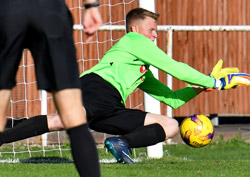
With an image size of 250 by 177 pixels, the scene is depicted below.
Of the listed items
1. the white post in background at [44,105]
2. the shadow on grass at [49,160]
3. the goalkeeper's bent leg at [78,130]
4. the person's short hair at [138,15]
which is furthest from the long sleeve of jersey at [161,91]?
the goalkeeper's bent leg at [78,130]

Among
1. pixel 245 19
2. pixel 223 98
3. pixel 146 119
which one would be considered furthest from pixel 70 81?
pixel 245 19

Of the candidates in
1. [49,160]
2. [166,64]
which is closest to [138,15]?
[166,64]

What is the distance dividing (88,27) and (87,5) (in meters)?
0.11

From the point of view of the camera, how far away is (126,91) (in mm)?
5707

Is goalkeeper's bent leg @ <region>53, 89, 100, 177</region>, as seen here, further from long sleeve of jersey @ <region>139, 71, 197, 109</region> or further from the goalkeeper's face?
long sleeve of jersey @ <region>139, 71, 197, 109</region>

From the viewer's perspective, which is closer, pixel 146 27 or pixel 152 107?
pixel 146 27

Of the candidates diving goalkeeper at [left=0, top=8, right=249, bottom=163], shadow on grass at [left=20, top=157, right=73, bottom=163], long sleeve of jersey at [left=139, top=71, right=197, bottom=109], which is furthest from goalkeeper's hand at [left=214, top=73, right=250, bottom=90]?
shadow on grass at [left=20, top=157, right=73, bottom=163]

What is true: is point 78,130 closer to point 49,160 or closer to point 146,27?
point 146,27

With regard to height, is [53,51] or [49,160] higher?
[53,51]

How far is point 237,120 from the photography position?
12492mm

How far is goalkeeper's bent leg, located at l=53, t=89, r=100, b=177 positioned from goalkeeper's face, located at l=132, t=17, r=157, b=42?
3.08 metres

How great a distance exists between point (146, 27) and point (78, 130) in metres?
3.13

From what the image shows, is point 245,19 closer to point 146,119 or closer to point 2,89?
point 146,119

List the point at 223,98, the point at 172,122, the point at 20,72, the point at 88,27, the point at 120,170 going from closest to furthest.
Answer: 1. the point at 88,27
2. the point at 120,170
3. the point at 172,122
4. the point at 20,72
5. the point at 223,98
